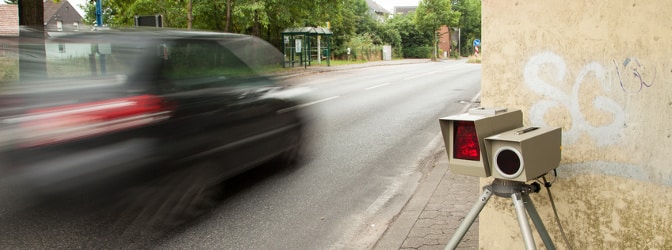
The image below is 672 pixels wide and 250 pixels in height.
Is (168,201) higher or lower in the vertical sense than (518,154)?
lower

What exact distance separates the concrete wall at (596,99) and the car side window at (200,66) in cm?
337

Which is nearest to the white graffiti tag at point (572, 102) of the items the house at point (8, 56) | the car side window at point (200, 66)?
the car side window at point (200, 66)

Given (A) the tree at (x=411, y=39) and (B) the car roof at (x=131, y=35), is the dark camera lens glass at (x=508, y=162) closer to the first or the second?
(B) the car roof at (x=131, y=35)

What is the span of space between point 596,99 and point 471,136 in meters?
0.94

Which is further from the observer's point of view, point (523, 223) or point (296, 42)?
point (296, 42)

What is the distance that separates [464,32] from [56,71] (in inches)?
3811

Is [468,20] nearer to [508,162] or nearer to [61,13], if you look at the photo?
[61,13]

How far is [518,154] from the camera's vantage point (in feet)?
7.80

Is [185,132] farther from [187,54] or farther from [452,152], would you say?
[452,152]

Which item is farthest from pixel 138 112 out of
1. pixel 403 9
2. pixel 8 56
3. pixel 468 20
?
pixel 403 9

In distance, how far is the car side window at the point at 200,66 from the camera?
573 centimetres

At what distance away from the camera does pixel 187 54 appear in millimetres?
6055

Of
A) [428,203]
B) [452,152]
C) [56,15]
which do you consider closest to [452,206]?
[428,203]

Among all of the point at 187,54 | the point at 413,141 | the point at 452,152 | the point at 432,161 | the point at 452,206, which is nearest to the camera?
the point at 452,152
